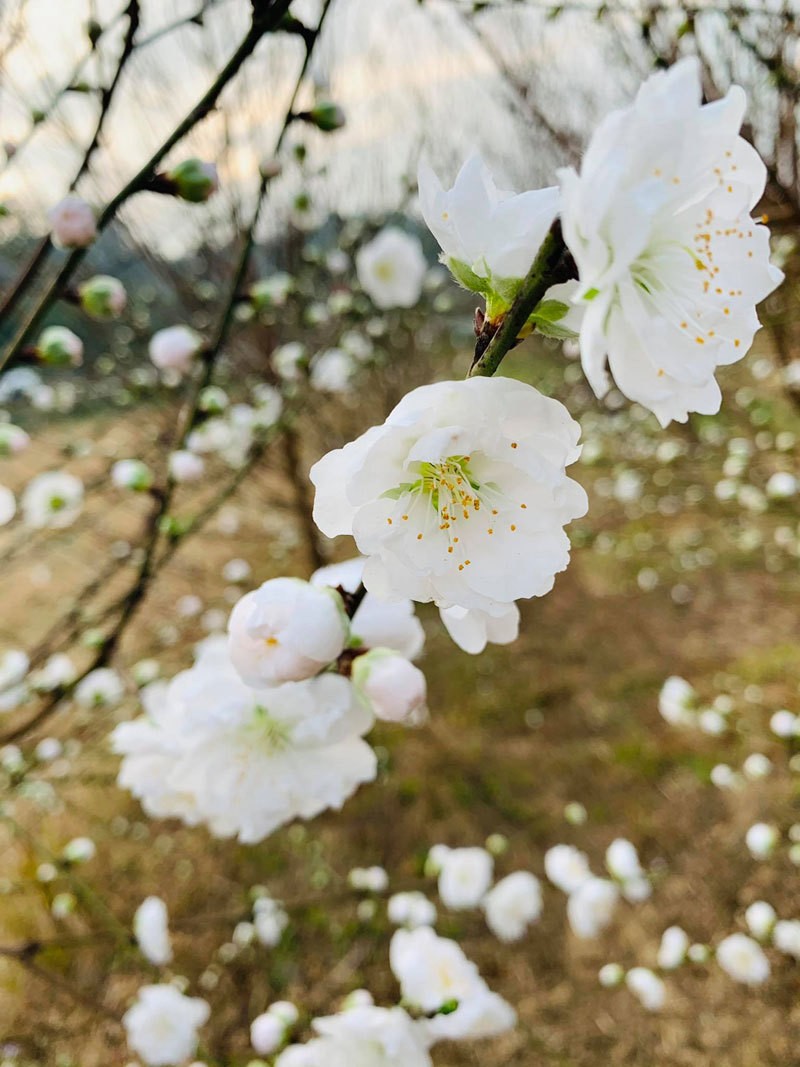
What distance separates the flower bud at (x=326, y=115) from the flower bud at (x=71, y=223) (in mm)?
271

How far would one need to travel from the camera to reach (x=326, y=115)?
2.63ft

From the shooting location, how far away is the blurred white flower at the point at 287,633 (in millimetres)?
485

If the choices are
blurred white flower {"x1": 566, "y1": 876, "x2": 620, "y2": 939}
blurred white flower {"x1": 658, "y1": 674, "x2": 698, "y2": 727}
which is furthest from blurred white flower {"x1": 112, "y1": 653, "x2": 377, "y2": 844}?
blurred white flower {"x1": 658, "y1": 674, "x2": 698, "y2": 727}

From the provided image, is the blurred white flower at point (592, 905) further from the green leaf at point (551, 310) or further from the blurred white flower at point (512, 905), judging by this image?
the green leaf at point (551, 310)

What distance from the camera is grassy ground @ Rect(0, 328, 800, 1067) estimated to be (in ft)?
6.66

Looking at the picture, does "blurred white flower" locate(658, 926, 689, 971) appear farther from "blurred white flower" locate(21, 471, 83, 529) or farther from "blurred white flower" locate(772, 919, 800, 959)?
"blurred white flower" locate(21, 471, 83, 529)

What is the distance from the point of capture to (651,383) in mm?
365

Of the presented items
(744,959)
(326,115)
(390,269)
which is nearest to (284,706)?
(326,115)

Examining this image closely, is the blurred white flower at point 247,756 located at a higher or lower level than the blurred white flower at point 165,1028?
higher

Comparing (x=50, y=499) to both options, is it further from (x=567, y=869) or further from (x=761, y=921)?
(x=761, y=921)

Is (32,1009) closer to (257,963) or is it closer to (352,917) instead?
(257,963)

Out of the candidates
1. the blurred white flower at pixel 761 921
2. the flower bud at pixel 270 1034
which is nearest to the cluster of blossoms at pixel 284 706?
the flower bud at pixel 270 1034

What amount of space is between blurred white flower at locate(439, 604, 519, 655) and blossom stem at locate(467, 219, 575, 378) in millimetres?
161

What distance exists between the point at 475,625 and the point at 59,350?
0.65 meters
